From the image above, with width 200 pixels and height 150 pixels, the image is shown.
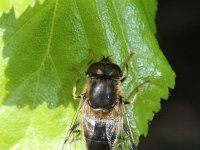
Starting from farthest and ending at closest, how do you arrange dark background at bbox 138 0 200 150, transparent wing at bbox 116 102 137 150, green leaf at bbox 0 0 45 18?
dark background at bbox 138 0 200 150, transparent wing at bbox 116 102 137 150, green leaf at bbox 0 0 45 18

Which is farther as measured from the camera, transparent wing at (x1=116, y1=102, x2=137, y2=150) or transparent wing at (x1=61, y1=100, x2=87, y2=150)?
transparent wing at (x1=116, y1=102, x2=137, y2=150)

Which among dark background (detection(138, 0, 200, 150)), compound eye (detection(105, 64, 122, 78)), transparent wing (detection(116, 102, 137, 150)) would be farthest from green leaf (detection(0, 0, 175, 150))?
dark background (detection(138, 0, 200, 150))

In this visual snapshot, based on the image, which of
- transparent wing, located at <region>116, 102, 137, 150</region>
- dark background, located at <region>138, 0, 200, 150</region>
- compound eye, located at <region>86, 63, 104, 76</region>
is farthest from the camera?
dark background, located at <region>138, 0, 200, 150</region>

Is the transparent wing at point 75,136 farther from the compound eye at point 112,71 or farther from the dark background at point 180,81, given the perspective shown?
the dark background at point 180,81

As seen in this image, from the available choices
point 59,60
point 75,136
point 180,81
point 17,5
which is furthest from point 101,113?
point 180,81

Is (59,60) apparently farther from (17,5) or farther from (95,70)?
(17,5)

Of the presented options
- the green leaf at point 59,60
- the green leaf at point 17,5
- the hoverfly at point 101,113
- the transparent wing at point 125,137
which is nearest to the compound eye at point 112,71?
the hoverfly at point 101,113

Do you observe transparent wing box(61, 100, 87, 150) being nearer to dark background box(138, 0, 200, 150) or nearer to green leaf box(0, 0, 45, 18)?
green leaf box(0, 0, 45, 18)
